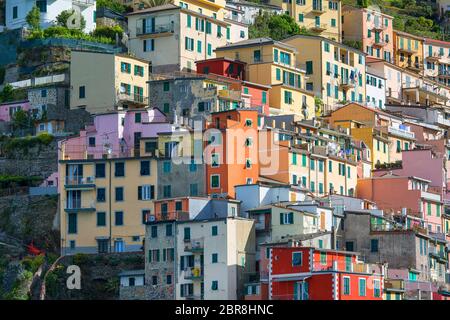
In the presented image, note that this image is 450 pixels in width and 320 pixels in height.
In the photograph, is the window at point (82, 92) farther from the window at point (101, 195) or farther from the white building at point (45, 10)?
the white building at point (45, 10)

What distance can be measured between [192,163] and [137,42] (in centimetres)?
2347

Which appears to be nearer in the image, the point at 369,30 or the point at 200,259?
the point at 200,259

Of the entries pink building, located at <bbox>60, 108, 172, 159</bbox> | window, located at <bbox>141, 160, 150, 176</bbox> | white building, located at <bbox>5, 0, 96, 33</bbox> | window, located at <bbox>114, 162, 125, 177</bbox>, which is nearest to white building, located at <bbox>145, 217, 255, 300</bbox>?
window, located at <bbox>141, 160, 150, 176</bbox>

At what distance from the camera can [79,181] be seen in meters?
88.2

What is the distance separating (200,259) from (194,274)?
941mm

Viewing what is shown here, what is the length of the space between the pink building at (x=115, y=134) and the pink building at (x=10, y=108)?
337 inches

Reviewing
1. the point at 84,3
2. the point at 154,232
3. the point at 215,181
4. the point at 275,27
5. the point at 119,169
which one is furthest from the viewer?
the point at 275,27

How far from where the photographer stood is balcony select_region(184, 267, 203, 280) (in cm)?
7812

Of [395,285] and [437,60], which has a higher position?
[437,60]

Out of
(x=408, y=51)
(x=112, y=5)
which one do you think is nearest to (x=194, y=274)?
(x=112, y=5)

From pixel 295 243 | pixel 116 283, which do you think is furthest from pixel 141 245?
pixel 295 243

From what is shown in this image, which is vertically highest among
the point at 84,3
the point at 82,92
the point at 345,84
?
the point at 84,3

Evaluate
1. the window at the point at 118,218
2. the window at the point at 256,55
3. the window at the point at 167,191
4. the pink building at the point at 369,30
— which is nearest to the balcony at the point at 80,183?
the window at the point at 118,218

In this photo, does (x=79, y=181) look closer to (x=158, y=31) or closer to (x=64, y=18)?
(x=158, y=31)
